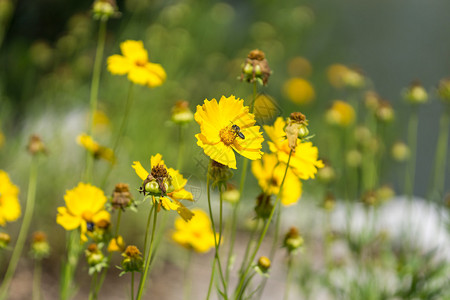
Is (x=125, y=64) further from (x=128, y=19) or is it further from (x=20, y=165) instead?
(x=128, y=19)

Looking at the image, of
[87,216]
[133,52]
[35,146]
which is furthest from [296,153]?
[35,146]

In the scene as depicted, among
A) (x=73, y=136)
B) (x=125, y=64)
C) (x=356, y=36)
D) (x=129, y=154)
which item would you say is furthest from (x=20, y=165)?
(x=356, y=36)

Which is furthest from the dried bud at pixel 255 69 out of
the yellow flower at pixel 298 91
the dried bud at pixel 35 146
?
the yellow flower at pixel 298 91

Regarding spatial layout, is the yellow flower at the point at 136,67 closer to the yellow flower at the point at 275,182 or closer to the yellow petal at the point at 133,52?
the yellow petal at the point at 133,52

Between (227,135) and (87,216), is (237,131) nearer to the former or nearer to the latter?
(227,135)

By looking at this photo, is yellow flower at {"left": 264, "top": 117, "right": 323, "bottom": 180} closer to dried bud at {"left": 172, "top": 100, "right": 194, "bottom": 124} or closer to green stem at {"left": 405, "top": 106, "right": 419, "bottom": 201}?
dried bud at {"left": 172, "top": 100, "right": 194, "bottom": 124}

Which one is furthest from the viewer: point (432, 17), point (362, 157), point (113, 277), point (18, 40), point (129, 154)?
point (432, 17)

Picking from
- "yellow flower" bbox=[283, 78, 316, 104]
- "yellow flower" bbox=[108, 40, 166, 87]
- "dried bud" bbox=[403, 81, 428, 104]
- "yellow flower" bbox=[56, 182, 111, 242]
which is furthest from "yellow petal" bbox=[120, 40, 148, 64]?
"yellow flower" bbox=[283, 78, 316, 104]
